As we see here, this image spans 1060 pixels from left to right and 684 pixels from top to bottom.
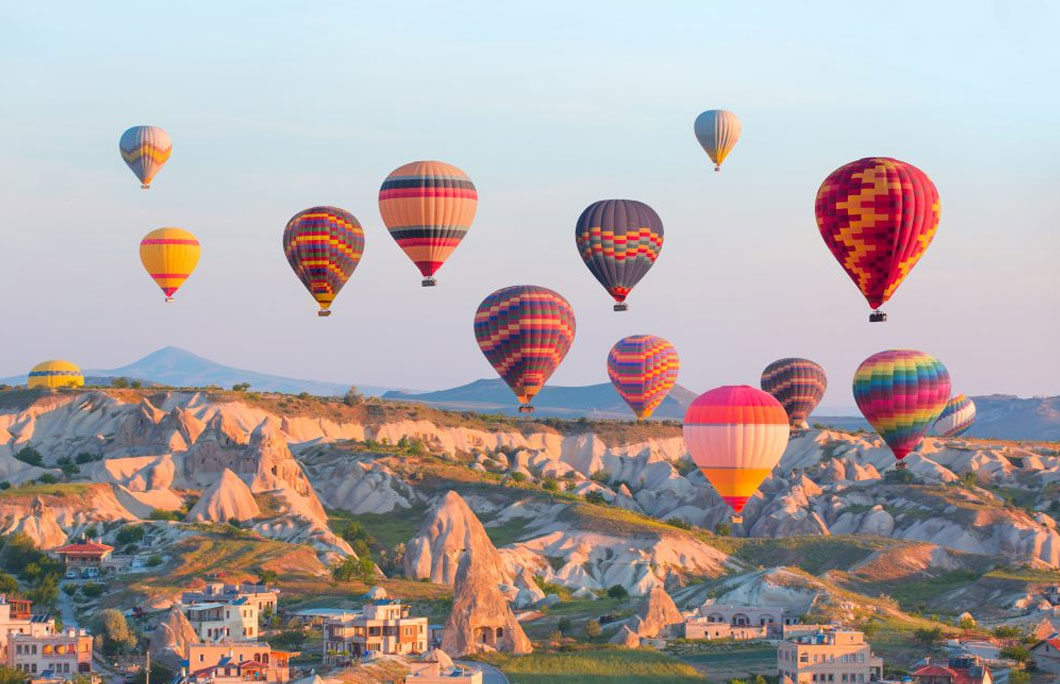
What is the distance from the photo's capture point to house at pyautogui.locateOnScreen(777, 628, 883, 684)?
110 metres

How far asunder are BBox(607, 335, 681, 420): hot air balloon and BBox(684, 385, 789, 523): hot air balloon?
49.7 metres

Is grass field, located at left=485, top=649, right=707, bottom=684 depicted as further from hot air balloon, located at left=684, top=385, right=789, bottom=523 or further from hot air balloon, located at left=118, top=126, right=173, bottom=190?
hot air balloon, located at left=118, top=126, right=173, bottom=190

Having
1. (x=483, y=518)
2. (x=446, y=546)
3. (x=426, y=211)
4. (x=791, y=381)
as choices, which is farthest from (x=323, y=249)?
(x=791, y=381)

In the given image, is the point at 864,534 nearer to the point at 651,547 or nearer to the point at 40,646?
the point at 651,547

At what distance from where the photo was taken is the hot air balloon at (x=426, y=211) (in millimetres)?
125312

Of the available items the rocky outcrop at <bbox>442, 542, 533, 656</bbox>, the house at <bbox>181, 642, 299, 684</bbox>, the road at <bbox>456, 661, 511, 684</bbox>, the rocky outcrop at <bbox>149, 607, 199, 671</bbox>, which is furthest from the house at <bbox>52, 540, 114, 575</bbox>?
the road at <bbox>456, 661, 511, 684</bbox>

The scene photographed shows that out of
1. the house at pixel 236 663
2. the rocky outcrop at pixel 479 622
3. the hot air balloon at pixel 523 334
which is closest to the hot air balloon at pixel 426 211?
the hot air balloon at pixel 523 334

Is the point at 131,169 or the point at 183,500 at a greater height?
the point at 131,169

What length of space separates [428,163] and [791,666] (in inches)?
1513

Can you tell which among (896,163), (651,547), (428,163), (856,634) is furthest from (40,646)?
(651,547)

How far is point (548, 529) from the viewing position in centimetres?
17512

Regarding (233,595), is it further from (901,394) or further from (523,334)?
(901,394)

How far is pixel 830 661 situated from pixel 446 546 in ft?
153

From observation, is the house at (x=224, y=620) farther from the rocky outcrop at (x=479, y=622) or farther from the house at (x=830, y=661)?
the house at (x=830, y=661)
